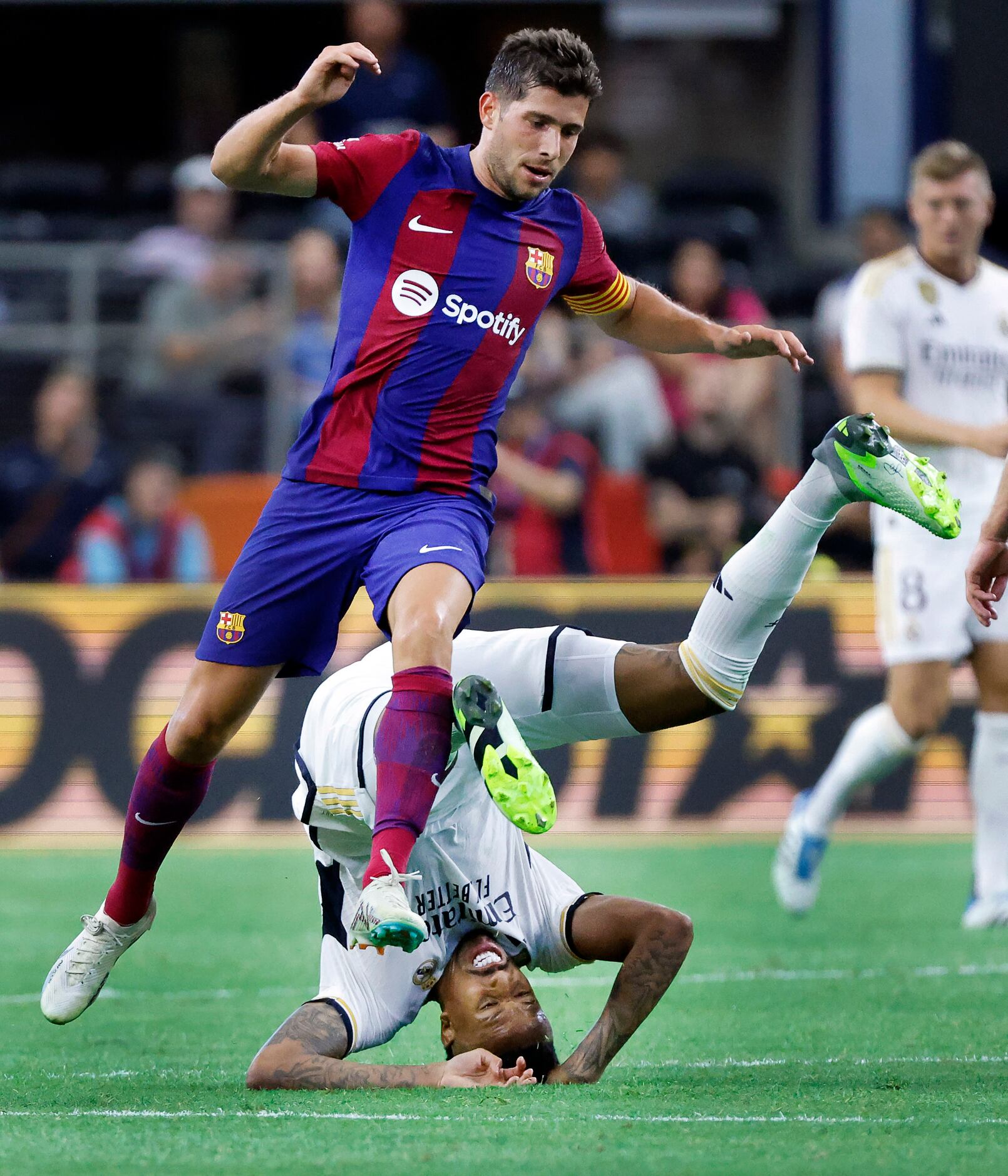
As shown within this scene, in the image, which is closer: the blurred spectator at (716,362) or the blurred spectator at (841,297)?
the blurred spectator at (716,362)

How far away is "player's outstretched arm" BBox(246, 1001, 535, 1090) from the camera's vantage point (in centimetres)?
448

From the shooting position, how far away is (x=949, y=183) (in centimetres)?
757

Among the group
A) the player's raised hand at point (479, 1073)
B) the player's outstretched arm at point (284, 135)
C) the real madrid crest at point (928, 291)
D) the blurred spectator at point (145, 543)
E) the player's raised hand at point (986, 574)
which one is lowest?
the blurred spectator at point (145, 543)

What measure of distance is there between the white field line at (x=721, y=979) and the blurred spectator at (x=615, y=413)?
563 centimetres

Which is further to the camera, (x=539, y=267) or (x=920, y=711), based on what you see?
(x=920, y=711)

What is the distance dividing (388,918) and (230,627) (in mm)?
1162

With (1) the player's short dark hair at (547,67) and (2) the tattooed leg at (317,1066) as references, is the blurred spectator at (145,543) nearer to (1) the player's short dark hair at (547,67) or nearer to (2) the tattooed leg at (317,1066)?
(1) the player's short dark hair at (547,67)

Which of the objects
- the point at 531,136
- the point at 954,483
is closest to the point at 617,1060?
the point at 531,136

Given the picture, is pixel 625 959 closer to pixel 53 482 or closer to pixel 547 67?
pixel 547 67

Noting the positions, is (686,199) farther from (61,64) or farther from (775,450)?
(61,64)

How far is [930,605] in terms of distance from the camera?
744cm

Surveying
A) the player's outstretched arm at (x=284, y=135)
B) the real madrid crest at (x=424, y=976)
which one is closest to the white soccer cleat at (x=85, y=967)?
the real madrid crest at (x=424, y=976)

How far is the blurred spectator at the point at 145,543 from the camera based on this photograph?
36.2 ft

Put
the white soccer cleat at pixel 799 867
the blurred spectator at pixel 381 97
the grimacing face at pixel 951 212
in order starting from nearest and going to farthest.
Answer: the grimacing face at pixel 951 212 → the white soccer cleat at pixel 799 867 → the blurred spectator at pixel 381 97
